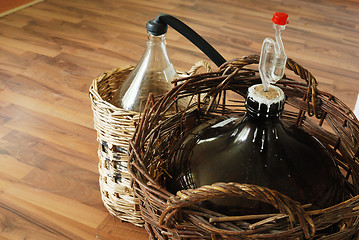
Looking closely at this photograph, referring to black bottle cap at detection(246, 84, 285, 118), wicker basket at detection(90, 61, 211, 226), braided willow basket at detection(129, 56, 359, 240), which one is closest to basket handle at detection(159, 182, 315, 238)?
braided willow basket at detection(129, 56, 359, 240)

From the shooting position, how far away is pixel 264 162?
0.53m

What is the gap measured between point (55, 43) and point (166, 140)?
1.30m

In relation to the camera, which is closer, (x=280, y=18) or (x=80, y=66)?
(x=280, y=18)

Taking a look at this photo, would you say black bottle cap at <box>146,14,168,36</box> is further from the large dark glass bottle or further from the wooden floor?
the wooden floor

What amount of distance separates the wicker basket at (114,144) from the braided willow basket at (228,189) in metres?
0.11

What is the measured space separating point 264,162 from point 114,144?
38 centimetres

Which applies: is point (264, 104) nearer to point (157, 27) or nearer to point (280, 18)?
point (280, 18)

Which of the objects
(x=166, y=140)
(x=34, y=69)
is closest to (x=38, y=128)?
(x=34, y=69)

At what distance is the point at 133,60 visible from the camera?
5.65 ft

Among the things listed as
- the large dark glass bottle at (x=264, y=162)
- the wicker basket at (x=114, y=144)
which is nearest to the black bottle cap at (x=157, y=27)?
the wicker basket at (x=114, y=144)

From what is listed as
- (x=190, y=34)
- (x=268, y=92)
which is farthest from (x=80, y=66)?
(x=268, y=92)

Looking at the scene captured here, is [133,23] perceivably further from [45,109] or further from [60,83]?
[45,109]

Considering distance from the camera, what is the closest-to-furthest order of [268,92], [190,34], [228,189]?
[228,189] < [268,92] < [190,34]

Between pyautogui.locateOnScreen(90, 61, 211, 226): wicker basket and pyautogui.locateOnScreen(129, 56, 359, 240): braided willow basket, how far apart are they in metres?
0.11
